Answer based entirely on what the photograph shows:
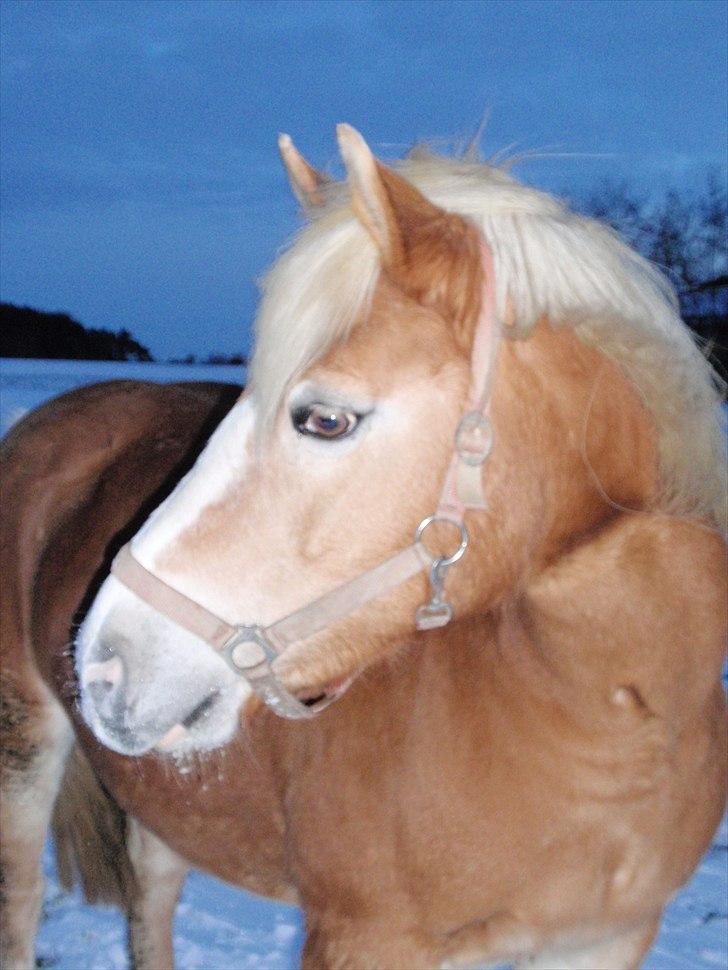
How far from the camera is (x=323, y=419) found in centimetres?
153

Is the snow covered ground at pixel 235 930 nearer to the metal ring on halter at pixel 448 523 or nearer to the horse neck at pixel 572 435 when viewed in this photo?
the horse neck at pixel 572 435

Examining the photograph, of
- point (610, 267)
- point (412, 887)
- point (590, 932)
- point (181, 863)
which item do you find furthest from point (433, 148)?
point (181, 863)

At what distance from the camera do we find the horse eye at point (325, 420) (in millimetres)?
1525

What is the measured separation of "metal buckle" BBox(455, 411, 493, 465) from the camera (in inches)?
62.1

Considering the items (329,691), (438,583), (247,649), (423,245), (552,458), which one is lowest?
(329,691)

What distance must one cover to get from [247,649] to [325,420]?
0.39m

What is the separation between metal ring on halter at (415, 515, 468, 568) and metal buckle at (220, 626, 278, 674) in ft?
0.99

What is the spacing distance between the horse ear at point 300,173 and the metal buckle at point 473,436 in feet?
1.91

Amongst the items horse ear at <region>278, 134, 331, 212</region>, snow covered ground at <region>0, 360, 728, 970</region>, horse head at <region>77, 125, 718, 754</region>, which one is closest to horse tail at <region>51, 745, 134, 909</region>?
snow covered ground at <region>0, 360, 728, 970</region>

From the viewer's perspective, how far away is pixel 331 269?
5.15ft

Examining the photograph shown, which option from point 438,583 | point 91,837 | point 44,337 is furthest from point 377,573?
point 44,337

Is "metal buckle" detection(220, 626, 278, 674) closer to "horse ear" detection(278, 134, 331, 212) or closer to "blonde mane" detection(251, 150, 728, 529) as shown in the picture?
"blonde mane" detection(251, 150, 728, 529)

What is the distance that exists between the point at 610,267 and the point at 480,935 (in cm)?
133

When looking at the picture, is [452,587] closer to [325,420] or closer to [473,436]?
[473,436]
